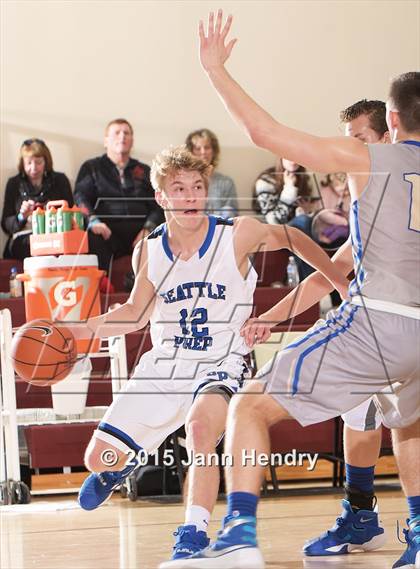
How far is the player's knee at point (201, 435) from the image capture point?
368 cm

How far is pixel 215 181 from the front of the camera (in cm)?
888

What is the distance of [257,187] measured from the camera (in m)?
8.88

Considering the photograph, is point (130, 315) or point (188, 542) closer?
point (188, 542)

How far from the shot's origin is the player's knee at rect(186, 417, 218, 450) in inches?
145

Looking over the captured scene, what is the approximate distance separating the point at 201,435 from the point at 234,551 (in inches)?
29.1

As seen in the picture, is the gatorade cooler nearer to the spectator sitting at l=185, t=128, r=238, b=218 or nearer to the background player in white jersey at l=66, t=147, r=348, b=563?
the spectator sitting at l=185, t=128, r=238, b=218

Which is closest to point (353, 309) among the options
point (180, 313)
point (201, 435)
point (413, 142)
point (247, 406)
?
point (247, 406)

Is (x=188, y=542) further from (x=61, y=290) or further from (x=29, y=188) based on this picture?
(x=29, y=188)

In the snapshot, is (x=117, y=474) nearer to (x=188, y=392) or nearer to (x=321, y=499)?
(x=188, y=392)

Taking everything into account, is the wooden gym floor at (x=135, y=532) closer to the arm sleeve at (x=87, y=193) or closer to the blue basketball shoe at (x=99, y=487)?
the blue basketball shoe at (x=99, y=487)

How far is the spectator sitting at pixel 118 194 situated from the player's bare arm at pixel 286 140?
504cm

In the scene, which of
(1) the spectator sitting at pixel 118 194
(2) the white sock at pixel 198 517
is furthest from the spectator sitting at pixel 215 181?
(2) the white sock at pixel 198 517

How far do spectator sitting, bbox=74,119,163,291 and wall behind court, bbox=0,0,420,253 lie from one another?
64cm

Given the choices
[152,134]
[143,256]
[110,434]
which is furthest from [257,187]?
[110,434]
